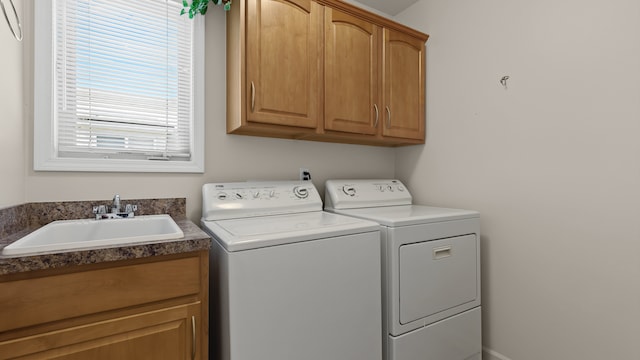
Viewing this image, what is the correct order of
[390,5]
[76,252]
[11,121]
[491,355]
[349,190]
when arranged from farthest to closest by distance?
[390,5], [349,190], [491,355], [11,121], [76,252]

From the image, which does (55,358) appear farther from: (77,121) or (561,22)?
(561,22)

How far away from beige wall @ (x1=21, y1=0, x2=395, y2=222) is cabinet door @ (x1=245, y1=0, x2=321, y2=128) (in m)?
0.34

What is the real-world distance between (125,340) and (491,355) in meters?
2.02

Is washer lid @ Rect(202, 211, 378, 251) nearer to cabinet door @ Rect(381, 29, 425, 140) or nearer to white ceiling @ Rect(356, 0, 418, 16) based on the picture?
cabinet door @ Rect(381, 29, 425, 140)

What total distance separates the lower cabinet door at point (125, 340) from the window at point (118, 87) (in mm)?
848

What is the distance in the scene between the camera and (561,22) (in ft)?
5.04

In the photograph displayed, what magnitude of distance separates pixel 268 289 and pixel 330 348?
16.2 inches

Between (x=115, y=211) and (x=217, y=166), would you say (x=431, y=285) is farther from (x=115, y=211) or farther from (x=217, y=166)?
(x=115, y=211)

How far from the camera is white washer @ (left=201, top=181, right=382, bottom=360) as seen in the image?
42.8 inches

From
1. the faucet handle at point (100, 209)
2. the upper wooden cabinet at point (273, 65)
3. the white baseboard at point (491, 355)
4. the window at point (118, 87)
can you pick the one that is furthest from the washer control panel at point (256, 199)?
the white baseboard at point (491, 355)

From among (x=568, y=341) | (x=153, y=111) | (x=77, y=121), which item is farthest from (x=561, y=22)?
(x=77, y=121)

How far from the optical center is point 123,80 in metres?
1.57

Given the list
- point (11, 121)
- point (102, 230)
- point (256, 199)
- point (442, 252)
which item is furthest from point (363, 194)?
point (11, 121)

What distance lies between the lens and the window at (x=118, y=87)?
140cm
